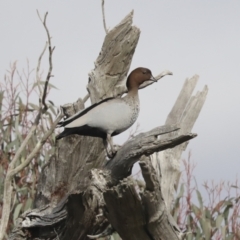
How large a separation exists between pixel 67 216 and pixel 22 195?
5.54 feet

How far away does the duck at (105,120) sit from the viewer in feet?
11.5

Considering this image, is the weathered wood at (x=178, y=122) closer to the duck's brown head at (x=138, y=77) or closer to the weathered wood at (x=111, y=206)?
the duck's brown head at (x=138, y=77)

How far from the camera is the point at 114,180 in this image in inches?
133

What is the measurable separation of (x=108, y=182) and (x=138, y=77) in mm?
830

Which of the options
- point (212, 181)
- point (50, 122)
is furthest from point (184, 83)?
point (50, 122)

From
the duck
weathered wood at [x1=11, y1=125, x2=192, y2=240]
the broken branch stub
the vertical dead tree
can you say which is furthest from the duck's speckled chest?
the broken branch stub

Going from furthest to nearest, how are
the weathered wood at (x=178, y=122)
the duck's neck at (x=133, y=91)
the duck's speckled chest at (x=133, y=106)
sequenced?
the weathered wood at (x=178, y=122) → the duck's neck at (x=133, y=91) → the duck's speckled chest at (x=133, y=106)

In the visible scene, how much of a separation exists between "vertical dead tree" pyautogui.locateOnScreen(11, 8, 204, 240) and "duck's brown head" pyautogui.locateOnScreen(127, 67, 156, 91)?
35 centimetres

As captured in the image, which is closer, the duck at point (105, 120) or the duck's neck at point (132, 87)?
the duck at point (105, 120)

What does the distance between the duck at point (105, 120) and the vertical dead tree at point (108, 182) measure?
20cm

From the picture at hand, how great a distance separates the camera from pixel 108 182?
3.39 m

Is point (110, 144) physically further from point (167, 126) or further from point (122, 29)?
point (122, 29)

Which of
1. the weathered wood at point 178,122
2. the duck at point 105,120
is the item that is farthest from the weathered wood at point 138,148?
the weathered wood at point 178,122

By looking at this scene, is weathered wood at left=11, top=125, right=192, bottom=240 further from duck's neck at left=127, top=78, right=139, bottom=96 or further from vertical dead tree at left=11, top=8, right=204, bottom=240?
duck's neck at left=127, top=78, right=139, bottom=96
